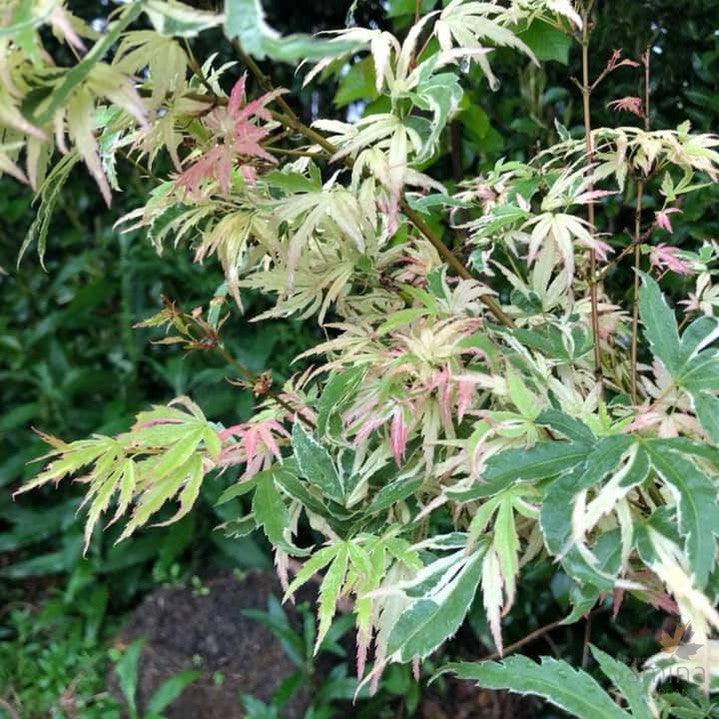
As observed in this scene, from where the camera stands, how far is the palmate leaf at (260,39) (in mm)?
398

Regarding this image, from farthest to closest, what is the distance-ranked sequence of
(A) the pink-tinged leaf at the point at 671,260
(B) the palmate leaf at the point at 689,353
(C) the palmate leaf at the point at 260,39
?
(A) the pink-tinged leaf at the point at 671,260 < (B) the palmate leaf at the point at 689,353 < (C) the palmate leaf at the point at 260,39

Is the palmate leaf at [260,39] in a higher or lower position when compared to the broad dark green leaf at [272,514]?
higher

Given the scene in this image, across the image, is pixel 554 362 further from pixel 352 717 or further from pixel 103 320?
pixel 103 320

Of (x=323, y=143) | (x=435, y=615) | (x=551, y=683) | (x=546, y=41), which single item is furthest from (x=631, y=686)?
(x=546, y=41)

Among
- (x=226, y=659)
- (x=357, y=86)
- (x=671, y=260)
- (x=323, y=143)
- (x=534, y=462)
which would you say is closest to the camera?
(x=534, y=462)

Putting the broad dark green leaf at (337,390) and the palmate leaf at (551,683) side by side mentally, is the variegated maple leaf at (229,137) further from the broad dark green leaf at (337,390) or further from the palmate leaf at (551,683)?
the palmate leaf at (551,683)

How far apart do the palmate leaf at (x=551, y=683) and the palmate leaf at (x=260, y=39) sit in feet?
1.68

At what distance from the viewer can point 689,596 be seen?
0.43m

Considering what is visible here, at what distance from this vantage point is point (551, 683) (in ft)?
2.05

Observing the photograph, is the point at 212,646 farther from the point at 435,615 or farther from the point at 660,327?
the point at 660,327

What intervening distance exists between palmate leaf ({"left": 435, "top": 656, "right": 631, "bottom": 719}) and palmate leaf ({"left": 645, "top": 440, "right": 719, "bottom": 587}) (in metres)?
0.20

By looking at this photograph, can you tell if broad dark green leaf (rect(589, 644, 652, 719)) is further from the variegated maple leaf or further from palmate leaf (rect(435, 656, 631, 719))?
the variegated maple leaf

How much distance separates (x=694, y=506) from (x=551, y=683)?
0.78ft

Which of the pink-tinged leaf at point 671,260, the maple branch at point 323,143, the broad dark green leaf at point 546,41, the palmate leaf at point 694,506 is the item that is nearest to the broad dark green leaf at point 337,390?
the maple branch at point 323,143
